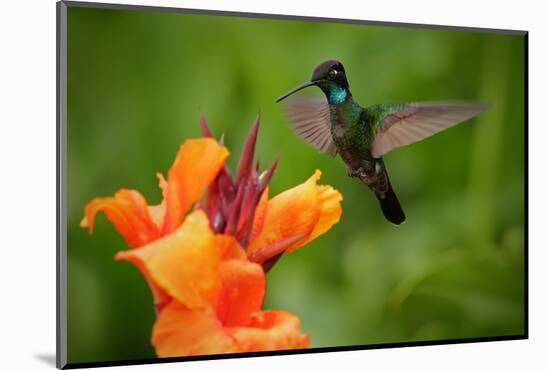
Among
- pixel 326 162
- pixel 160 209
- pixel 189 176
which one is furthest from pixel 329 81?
pixel 160 209

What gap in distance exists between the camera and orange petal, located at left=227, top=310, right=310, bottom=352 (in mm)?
3098

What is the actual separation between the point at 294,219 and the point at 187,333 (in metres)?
0.52

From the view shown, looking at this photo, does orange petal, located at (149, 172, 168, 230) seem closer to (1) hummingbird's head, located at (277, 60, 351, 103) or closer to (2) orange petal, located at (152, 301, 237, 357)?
(2) orange petal, located at (152, 301, 237, 357)

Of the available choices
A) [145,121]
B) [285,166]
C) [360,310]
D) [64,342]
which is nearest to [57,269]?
[64,342]

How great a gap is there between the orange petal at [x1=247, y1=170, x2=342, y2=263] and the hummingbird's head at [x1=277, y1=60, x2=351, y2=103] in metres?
0.27

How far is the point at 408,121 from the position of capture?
332 centimetres

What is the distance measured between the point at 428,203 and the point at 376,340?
1.73 feet

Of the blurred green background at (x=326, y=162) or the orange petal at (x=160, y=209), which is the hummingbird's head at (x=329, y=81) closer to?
the blurred green background at (x=326, y=162)

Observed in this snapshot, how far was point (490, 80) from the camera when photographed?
367cm

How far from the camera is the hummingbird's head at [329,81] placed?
3.34m

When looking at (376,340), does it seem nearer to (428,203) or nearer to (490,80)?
(428,203)

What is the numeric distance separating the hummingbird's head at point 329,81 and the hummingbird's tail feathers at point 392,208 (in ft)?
1.28

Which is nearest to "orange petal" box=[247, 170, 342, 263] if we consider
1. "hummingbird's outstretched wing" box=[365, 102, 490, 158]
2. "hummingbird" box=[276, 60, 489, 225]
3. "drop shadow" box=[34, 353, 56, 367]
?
"hummingbird" box=[276, 60, 489, 225]

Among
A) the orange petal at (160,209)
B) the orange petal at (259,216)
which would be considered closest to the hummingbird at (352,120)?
the orange petal at (259,216)
